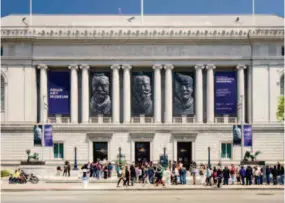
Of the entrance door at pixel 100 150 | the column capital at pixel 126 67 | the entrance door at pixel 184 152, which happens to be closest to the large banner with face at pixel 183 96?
the entrance door at pixel 184 152

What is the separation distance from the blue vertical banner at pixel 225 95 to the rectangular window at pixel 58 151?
1992 cm

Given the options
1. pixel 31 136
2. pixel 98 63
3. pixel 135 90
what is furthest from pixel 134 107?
pixel 31 136

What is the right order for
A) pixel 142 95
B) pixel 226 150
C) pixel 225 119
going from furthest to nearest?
pixel 225 119
pixel 142 95
pixel 226 150

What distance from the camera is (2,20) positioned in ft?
292

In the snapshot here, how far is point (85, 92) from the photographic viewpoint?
81188 mm

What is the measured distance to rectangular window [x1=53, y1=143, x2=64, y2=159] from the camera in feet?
264

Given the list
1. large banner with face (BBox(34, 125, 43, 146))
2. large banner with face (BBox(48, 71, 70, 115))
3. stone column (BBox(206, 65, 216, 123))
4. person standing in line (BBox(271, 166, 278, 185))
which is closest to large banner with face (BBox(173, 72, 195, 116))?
stone column (BBox(206, 65, 216, 123))

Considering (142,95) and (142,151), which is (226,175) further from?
(142,95)

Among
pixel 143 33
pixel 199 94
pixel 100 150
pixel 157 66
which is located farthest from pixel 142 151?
pixel 143 33

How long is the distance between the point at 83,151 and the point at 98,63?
36.5ft

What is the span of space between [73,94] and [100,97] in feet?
11.1

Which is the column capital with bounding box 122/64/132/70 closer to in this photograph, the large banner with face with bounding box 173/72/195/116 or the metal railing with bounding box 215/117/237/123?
the large banner with face with bounding box 173/72/195/116

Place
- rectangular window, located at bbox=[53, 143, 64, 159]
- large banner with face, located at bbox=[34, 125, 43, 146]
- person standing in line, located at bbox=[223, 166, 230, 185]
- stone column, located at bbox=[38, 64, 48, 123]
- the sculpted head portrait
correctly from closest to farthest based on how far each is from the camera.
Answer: person standing in line, located at bbox=[223, 166, 230, 185], large banner with face, located at bbox=[34, 125, 43, 146], stone column, located at bbox=[38, 64, 48, 123], rectangular window, located at bbox=[53, 143, 64, 159], the sculpted head portrait

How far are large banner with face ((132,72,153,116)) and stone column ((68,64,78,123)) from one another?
7154 millimetres
